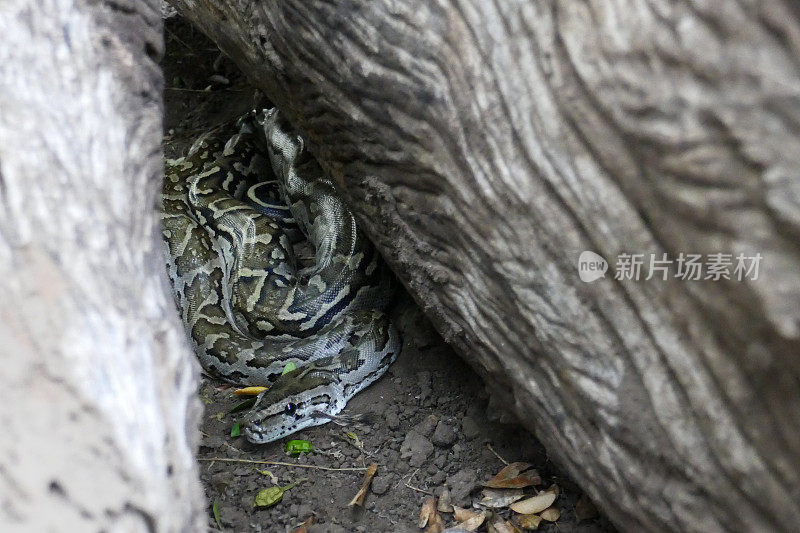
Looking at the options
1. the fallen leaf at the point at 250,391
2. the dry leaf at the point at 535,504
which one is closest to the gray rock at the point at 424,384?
the dry leaf at the point at 535,504

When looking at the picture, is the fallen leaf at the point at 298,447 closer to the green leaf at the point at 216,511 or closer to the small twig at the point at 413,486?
the green leaf at the point at 216,511

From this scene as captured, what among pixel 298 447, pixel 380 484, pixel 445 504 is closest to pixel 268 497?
pixel 298 447

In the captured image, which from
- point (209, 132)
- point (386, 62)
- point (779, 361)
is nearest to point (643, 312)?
point (779, 361)

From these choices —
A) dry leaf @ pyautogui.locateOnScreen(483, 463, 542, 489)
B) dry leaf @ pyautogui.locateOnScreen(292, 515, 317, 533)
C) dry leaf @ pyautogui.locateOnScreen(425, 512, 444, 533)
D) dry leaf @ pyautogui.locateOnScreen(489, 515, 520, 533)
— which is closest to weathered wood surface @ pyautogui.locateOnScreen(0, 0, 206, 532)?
dry leaf @ pyautogui.locateOnScreen(292, 515, 317, 533)

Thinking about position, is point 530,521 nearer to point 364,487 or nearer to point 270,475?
point 364,487

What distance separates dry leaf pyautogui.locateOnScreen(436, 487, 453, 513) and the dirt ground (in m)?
0.02

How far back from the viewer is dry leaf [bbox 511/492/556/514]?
297 centimetres

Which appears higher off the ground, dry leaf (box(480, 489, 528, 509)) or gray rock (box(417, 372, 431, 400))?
gray rock (box(417, 372, 431, 400))

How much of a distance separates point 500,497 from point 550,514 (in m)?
0.23

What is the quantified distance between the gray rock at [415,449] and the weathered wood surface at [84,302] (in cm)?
158

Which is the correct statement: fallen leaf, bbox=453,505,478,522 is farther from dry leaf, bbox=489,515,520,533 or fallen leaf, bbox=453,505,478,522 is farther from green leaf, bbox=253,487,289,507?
green leaf, bbox=253,487,289,507

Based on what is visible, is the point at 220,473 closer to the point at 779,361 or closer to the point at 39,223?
the point at 39,223

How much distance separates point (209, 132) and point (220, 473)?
3420mm

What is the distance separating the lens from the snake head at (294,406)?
12.0ft
